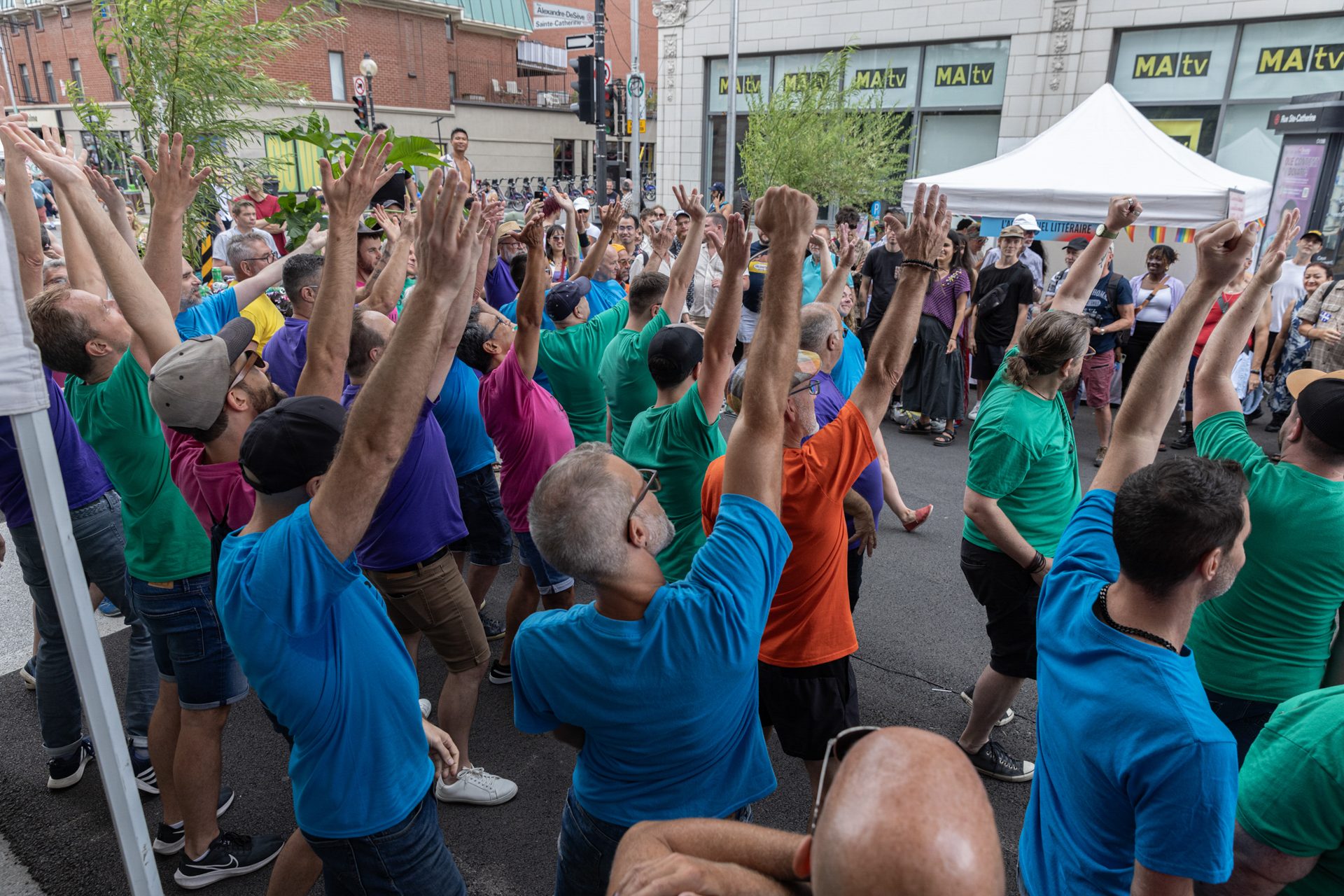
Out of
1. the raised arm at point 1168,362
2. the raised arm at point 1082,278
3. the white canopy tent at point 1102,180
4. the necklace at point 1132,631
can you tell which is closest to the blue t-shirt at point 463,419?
the raised arm at point 1082,278

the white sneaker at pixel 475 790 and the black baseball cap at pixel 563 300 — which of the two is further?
the black baseball cap at pixel 563 300

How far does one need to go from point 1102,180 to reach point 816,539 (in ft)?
22.4

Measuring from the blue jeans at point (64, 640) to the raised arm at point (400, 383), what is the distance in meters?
2.04

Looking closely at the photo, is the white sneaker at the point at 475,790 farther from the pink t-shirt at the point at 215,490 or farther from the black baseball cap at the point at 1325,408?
the black baseball cap at the point at 1325,408

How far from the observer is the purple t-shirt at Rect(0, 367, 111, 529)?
3250 millimetres

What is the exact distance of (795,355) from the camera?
193 centimetres

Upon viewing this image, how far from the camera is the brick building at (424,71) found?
1303 inches

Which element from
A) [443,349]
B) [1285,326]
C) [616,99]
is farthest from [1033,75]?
[443,349]

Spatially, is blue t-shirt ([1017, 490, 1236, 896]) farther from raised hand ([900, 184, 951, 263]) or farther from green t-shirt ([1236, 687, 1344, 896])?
raised hand ([900, 184, 951, 263])

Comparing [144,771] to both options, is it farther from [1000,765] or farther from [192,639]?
[1000,765]

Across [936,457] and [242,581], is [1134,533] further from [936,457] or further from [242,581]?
[936,457]

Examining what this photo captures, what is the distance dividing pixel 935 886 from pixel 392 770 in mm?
1597

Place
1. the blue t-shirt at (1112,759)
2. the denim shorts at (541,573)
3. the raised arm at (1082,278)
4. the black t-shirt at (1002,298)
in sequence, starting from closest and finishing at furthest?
the blue t-shirt at (1112,759)
the raised arm at (1082,278)
the denim shorts at (541,573)
the black t-shirt at (1002,298)

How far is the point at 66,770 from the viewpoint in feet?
11.0
